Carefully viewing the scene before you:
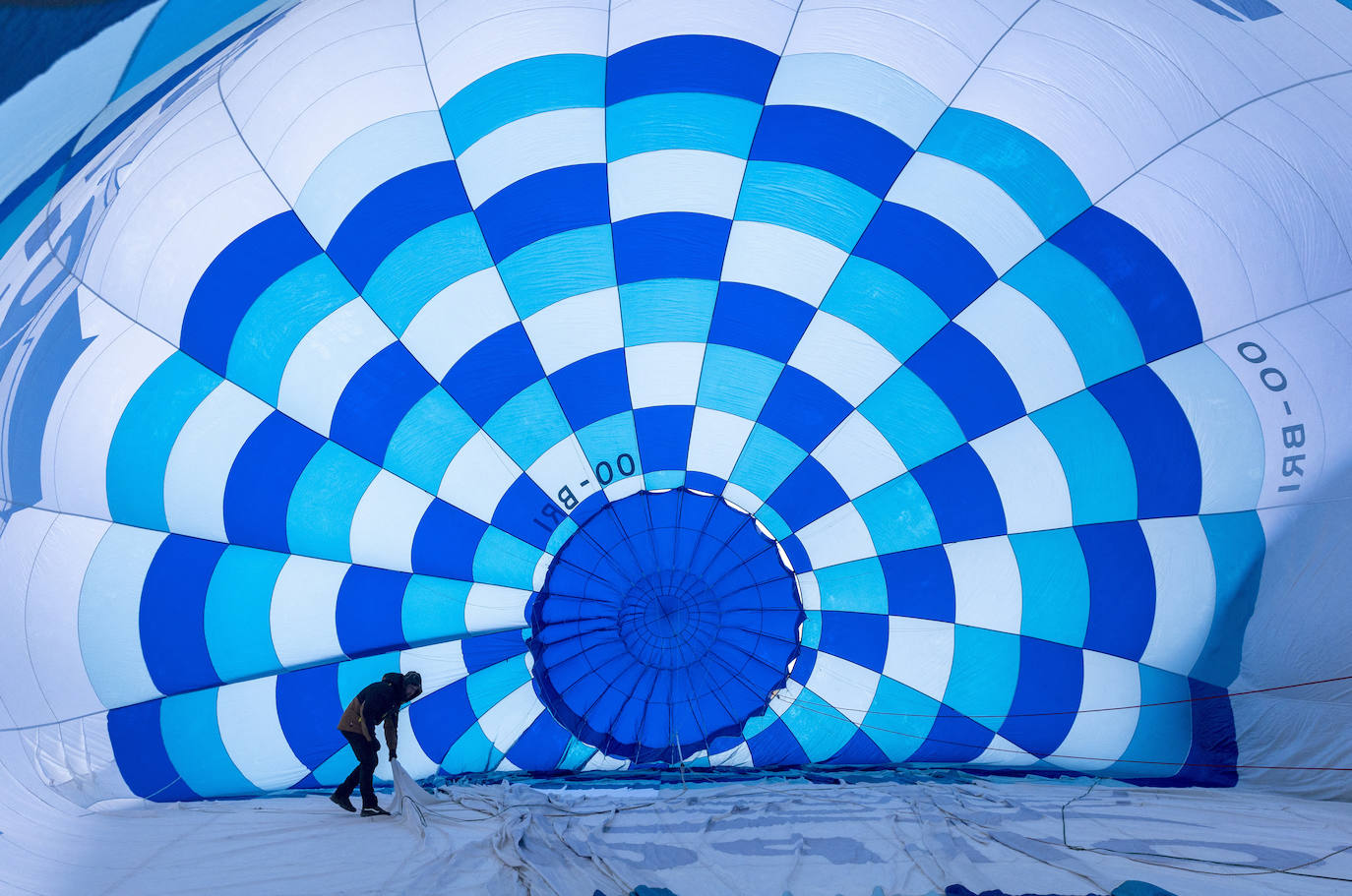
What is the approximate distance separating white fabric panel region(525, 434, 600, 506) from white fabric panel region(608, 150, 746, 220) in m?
1.11

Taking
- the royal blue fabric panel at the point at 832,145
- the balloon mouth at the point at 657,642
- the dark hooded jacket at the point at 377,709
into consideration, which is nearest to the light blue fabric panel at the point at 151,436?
the dark hooded jacket at the point at 377,709

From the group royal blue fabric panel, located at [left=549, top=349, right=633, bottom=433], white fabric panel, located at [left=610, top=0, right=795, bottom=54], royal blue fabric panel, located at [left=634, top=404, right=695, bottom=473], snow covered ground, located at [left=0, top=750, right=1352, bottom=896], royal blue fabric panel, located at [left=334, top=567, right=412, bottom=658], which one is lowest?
snow covered ground, located at [left=0, top=750, right=1352, bottom=896]

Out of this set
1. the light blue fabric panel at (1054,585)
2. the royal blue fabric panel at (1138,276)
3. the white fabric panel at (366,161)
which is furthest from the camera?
the light blue fabric panel at (1054,585)

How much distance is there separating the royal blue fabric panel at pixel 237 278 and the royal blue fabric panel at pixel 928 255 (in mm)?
2264

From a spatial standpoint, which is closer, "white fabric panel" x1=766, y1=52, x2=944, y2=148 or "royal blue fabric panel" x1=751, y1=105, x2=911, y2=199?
"white fabric panel" x1=766, y1=52, x2=944, y2=148

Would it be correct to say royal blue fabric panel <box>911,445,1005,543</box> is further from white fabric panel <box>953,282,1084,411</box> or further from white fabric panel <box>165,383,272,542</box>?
white fabric panel <box>165,383,272,542</box>

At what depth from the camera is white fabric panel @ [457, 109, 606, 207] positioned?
3504 millimetres

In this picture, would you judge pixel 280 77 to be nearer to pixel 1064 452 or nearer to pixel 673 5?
pixel 673 5

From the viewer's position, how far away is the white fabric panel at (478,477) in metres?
4.22

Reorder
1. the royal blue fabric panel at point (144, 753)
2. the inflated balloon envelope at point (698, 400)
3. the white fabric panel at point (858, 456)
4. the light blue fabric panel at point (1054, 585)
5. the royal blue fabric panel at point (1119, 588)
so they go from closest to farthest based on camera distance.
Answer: the inflated balloon envelope at point (698, 400) < the royal blue fabric panel at point (144, 753) < the royal blue fabric panel at point (1119, 588) < the light blue fabric panel at point (1054, 585) < the white fabric panel at point (858, 456)

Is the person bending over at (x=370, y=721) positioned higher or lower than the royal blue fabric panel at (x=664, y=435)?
lower

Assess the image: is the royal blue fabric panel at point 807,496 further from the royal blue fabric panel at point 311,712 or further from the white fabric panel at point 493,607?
the royal blue fabric panel at point 311,712

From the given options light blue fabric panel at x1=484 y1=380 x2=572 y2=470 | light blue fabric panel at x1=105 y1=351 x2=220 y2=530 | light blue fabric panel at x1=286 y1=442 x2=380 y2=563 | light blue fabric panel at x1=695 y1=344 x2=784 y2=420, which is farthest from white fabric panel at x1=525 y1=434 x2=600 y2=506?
light blue fabric panel at x1=105 y1=351 x2=220 y2=530

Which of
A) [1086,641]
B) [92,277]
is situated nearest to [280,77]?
[92,277]
